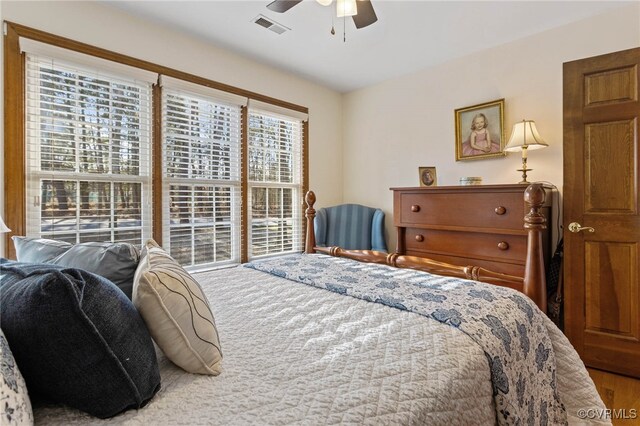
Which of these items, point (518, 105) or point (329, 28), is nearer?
point (329, 28)

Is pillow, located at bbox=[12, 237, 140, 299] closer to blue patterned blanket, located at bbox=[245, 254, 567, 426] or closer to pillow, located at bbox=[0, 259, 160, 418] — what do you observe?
pillow, located at bbox=[0, 259, 160, 418]

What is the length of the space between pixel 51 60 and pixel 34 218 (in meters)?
1.01

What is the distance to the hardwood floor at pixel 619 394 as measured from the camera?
67.8 inches

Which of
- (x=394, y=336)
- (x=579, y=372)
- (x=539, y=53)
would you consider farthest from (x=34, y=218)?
(x=539, y=53)

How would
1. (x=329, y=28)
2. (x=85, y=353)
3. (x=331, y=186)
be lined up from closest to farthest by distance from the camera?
(x=85, y=353) < (x=329, y=28) < (x=331, y=186)

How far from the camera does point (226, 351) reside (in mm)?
999

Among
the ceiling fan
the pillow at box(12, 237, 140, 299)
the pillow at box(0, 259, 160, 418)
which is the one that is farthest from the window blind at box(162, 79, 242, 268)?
the pillow at box(0, 259, 160, 418)

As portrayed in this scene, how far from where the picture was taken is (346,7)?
1.80 metres

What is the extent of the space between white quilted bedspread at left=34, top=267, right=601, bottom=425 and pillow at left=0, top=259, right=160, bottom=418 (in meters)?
0.05

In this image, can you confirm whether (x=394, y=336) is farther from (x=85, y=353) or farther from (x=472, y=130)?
(x=472, y=130)

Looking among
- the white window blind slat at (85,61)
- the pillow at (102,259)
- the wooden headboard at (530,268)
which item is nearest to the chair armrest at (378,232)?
the wooden headboard at (530,268)

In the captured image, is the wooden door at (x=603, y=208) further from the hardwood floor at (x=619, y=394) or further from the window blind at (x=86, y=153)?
the window blind at (x=86, y=153)

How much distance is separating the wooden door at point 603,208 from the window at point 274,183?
240cm

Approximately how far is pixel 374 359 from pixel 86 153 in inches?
91.8
